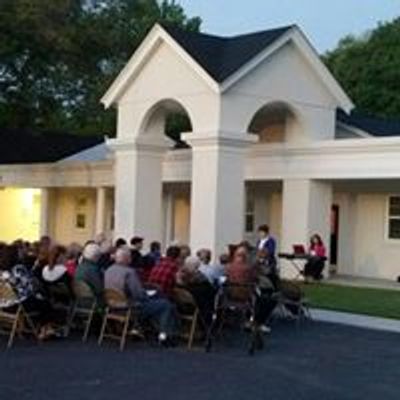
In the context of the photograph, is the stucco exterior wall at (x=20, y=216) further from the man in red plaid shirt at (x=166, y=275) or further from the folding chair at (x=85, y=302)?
the folding chair at (x=85, y=302)

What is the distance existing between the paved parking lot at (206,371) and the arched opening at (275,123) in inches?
554

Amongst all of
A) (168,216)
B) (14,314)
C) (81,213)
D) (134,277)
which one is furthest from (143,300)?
(81,213)

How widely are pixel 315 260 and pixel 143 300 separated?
503 inches

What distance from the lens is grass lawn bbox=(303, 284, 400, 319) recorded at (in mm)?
19969

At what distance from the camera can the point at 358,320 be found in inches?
719

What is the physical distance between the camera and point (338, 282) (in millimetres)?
27375

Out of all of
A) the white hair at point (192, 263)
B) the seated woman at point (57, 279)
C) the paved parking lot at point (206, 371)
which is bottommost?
the paved parking lot at point (206, 371)

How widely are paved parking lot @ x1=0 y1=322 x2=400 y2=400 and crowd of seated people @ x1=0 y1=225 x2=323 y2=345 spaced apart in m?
0.51

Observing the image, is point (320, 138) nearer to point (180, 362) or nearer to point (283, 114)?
point (283, 114)

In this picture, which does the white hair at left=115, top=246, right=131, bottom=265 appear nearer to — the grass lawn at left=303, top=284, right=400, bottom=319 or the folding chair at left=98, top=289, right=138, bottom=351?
the folding chair at left=98, top=289, right=138, bottom=351

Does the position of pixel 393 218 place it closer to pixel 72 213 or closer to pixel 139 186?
pixel 139 186

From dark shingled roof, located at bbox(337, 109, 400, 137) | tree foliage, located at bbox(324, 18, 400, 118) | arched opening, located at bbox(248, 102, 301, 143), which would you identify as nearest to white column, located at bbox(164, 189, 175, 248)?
arched opening, located at bbox(248, 102, 301, 143)

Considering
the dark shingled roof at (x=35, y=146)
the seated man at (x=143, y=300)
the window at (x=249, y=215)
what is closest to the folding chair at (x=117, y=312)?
the seated man at (x=143, y=300)

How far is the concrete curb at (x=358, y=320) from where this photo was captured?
1736 centimetres
